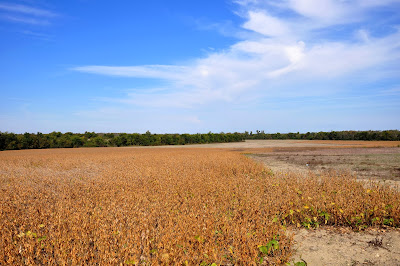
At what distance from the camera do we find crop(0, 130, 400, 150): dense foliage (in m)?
33.7

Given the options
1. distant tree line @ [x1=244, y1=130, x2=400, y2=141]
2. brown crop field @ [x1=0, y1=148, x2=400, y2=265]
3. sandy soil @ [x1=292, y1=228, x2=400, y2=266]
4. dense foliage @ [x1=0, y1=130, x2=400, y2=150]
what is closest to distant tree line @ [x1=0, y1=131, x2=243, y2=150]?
dense foliage @ [x1=0, y1=130, x2=400, y2=150]

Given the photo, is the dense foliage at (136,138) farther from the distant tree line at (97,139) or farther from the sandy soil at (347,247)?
the sandy soil at (347,247)

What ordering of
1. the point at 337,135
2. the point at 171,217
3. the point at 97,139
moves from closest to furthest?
1. the point at 171,217
2. the point at 97,139
3. the point at 337,135

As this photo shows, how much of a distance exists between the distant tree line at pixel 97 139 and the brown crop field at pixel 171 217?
2806cm

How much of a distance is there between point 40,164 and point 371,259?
52.9 ft

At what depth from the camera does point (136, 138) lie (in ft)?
151

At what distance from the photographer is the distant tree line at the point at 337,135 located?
50.2m

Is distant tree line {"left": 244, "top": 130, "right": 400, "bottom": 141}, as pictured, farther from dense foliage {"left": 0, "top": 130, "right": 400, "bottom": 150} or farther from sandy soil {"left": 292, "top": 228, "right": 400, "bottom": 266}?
sandy soil {"left": 292, "top": 228, "right": 400, "bottom": 266}

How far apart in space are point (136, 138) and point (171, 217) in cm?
4255

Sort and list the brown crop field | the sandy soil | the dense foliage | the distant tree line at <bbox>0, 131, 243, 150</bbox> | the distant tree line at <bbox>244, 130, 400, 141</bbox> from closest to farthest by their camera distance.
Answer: the brown crop field, the sandy soil, the distant tree line at <bbox>0, 131, 243, 150</bbox>, the dense foliage, the distant tree line at <bbox>244, 130, 400, 141</bbox>

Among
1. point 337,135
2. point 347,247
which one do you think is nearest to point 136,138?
point 347,247

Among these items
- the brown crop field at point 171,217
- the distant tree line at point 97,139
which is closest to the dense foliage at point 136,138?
the distant tree line at point 97,139

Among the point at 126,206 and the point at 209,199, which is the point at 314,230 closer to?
the point at 209,199

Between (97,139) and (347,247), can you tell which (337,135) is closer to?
(97,139)
